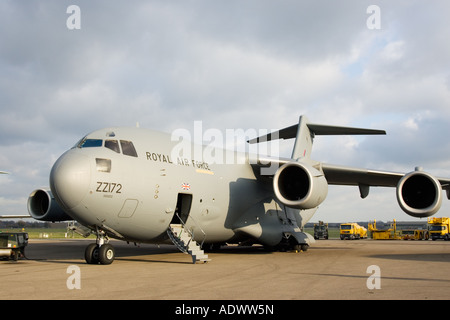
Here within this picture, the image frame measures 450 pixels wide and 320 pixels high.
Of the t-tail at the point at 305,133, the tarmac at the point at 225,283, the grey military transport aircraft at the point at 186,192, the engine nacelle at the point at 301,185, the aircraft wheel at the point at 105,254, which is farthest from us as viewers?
the t-tail at the point at 305,133

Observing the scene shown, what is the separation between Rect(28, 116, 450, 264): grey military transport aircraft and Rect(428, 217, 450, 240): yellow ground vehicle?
67.0 ft

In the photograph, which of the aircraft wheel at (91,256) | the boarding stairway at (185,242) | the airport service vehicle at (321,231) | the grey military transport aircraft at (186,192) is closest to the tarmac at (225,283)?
the aircraft wheel at (91,256)

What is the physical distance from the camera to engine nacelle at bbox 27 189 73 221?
14.4 m

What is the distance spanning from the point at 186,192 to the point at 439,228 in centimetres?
2955

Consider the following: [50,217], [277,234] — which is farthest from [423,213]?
[50,217]

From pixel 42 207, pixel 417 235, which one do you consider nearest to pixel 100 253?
pixel 42 207

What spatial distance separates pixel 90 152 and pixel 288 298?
245 inches

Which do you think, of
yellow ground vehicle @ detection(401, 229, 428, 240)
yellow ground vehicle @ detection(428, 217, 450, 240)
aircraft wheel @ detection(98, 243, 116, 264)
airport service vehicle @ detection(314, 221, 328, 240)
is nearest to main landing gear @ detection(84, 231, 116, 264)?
aircraft wheel @ detection(98, 243, 116, 264)

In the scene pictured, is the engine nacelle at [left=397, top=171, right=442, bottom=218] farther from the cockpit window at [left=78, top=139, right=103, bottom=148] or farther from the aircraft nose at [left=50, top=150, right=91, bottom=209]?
the aircraft nose at [left=50, top=150, right=91, bottom=209]

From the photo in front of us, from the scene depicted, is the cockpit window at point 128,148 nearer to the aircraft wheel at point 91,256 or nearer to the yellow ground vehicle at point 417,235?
the aircraft wheel at point 91,256

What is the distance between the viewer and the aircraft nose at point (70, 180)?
9.40 meters

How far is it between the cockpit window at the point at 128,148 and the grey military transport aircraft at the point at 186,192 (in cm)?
3
